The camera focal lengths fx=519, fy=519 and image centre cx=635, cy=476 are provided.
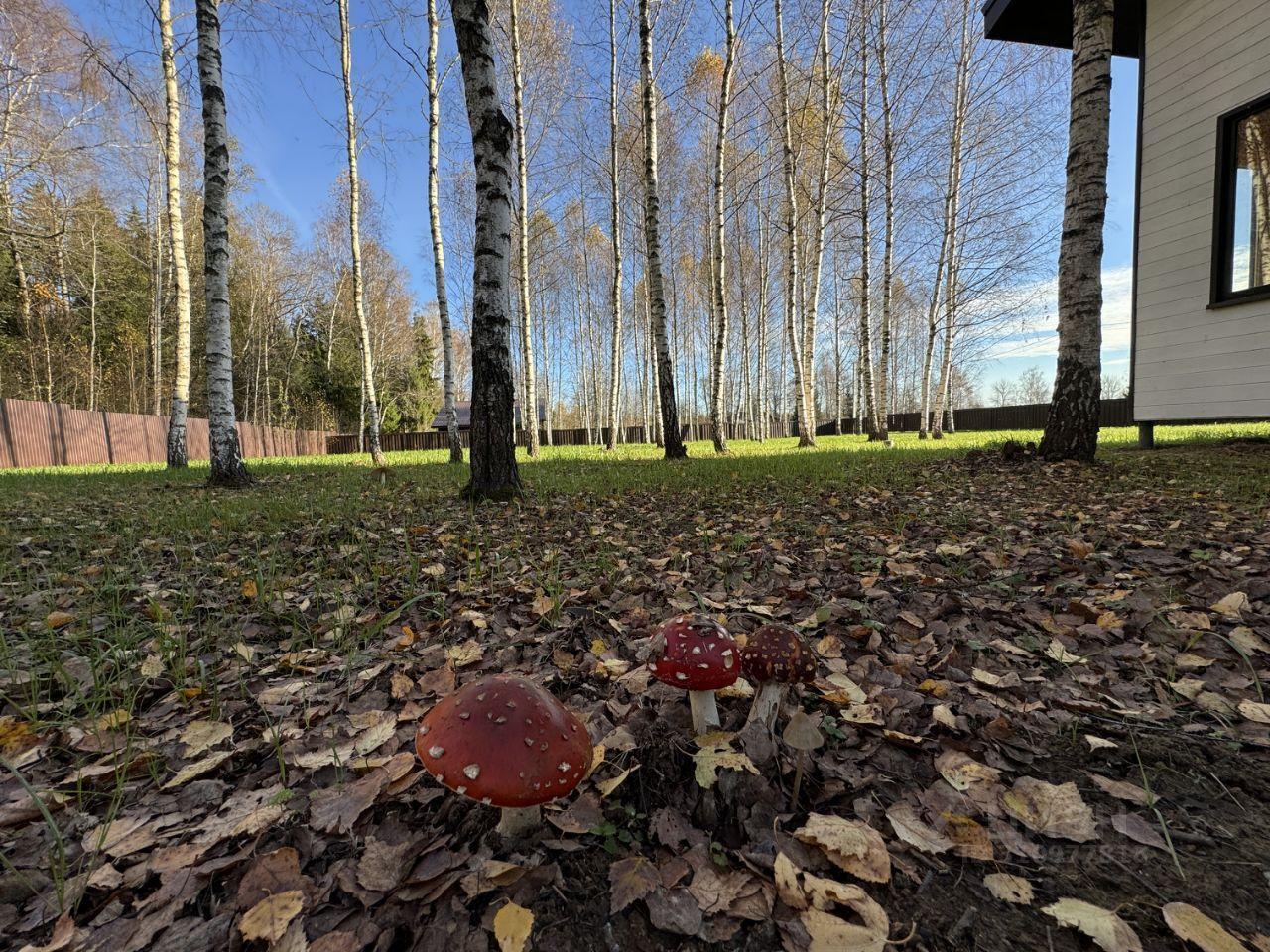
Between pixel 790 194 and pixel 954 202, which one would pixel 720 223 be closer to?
pixel 790 194

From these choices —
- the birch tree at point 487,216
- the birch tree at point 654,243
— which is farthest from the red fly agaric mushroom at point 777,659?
the birch tree at point 654,243

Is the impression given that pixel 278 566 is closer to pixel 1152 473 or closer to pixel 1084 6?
pixel 1152 473

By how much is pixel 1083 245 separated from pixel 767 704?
6690 mm

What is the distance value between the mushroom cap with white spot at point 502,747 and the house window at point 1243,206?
9467 mm

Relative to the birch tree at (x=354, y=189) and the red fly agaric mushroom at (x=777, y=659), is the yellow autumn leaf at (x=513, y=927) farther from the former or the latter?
the birch tree at (x=354, y=189)

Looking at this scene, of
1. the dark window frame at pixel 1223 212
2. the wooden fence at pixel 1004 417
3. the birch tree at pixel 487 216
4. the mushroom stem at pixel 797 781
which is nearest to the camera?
the mushroom stem at pixel 797 781

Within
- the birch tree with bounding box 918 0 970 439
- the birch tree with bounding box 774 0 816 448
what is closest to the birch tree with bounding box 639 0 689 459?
the birch tree with bounding box 774 0 816 448

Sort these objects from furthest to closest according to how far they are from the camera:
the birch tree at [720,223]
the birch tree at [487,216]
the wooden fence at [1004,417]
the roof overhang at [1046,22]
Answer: the wooden fence at [1004,417] → the birch tree at [720,223] → the roof overhang at [1046,22] → the birch tree at [487,216]

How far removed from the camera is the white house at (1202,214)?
20.7 ft

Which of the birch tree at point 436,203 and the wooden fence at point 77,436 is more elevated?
the birch tree at point 436,203

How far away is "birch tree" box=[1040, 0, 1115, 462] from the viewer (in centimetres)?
538

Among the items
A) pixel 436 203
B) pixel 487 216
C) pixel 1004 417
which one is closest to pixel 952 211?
pixel 436 203

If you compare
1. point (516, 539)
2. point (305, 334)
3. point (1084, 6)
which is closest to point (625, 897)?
point (516, 539)

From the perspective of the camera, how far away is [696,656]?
1.44 m
